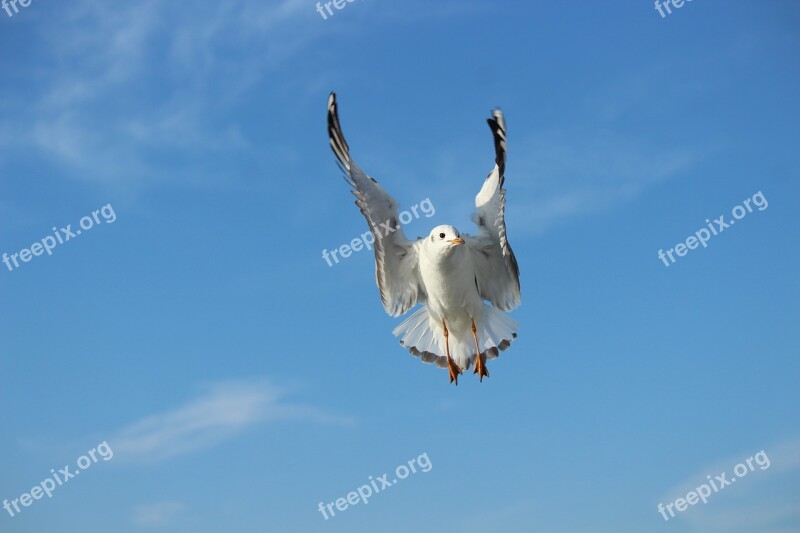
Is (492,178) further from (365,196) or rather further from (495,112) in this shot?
(365,196)

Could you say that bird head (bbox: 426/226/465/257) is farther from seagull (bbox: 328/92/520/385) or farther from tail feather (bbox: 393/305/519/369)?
tail feather (bbox: 393/305/519/369)

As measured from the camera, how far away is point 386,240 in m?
11.1

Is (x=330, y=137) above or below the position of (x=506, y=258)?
above

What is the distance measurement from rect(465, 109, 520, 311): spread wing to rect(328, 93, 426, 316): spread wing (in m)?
0.83

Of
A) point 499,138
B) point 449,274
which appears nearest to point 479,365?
point 449,274

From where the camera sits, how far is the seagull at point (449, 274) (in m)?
10.5

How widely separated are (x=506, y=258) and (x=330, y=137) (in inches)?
104

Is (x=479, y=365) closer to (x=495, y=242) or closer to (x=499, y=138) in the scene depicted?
(x=495, y=242)

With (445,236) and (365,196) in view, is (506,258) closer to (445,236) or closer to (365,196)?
(445,236)

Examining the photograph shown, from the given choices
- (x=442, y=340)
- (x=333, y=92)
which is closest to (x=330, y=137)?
(x=333, y=92)

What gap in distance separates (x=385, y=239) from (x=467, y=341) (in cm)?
191

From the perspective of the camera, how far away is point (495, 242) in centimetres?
1111

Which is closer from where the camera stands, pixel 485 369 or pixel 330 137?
pixel 330 137

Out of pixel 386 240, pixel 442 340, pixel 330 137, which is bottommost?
pixel 442 340
